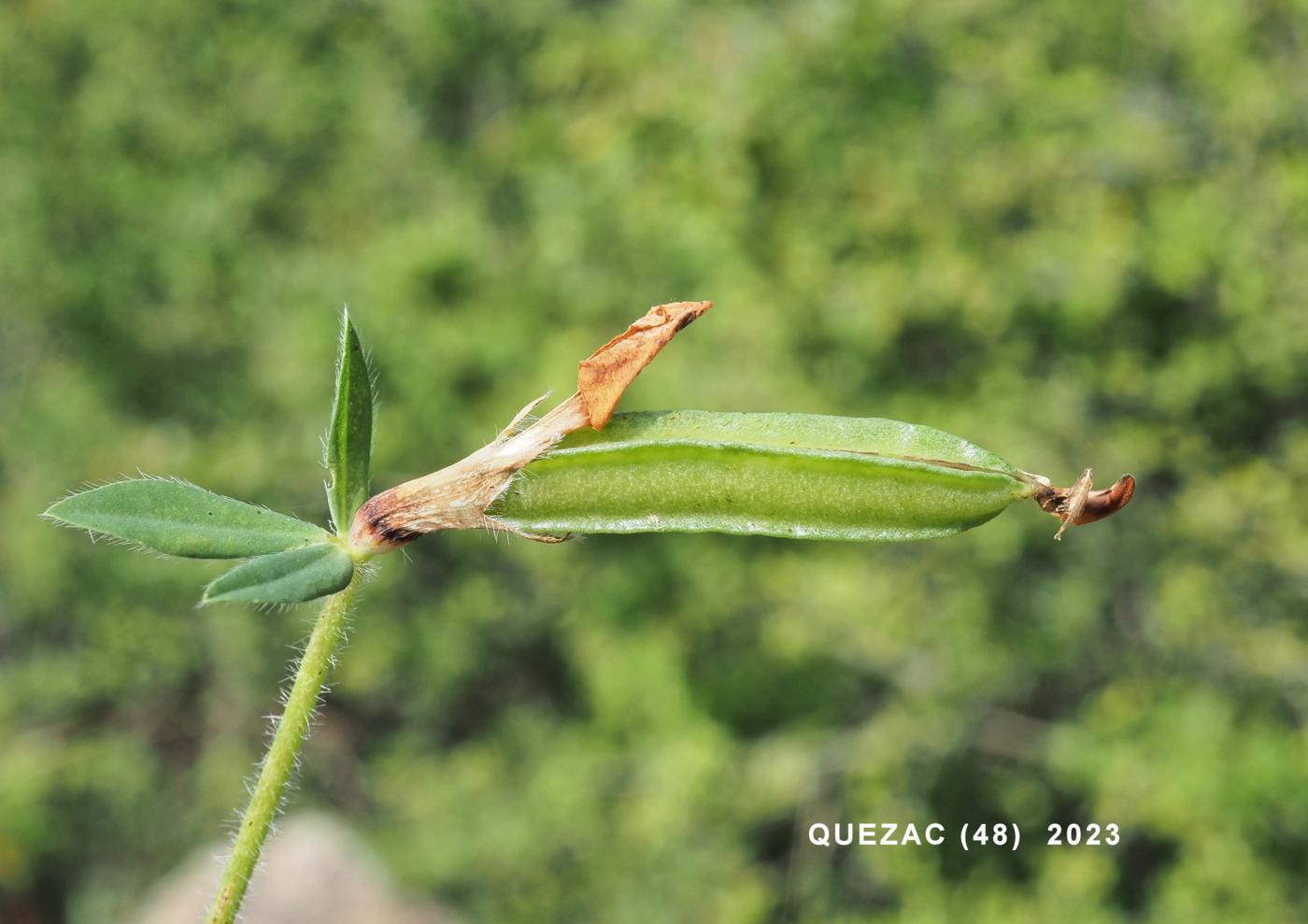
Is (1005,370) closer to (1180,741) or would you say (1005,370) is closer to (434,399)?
(1180,741)

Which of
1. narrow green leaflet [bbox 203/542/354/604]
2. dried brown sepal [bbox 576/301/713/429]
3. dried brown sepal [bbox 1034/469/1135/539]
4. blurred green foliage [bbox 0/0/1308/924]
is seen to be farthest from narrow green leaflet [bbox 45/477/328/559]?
blurred green foliage [bbox 0/0/1308/924]

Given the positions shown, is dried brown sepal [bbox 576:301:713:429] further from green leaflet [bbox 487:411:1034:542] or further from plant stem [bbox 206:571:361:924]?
plant stem [bbox 206:571:361:924]

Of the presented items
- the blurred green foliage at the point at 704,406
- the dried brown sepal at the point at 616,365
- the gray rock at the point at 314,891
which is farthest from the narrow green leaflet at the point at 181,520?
the gray rock at the point at 314,891

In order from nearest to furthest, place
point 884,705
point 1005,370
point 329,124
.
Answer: point 1005,370, point 884,705, point 329,124

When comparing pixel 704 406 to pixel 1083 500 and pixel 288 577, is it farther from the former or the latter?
pixel 288 577

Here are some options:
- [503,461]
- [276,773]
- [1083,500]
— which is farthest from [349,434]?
[1083,500]

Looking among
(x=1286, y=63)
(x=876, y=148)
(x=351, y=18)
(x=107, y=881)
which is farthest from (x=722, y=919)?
(x=351, y=18)
